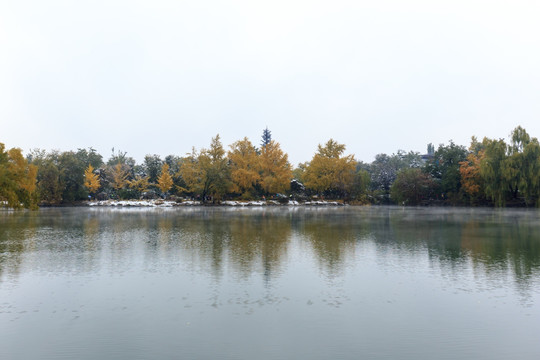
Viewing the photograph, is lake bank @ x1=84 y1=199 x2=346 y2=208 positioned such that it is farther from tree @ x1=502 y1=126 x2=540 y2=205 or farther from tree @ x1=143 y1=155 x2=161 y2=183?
tree @ x1=502 y1=126 x2=540 y2=205

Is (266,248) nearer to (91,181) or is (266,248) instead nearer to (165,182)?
(165,182)

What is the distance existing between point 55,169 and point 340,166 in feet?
166

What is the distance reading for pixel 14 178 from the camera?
131 ft

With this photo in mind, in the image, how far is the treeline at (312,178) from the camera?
62.2 meters

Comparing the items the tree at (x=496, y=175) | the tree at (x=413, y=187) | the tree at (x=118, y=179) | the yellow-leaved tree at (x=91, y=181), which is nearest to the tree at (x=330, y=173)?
the tree at (x=413, y=187)

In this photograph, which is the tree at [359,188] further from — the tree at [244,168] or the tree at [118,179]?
the tree at [118,179]

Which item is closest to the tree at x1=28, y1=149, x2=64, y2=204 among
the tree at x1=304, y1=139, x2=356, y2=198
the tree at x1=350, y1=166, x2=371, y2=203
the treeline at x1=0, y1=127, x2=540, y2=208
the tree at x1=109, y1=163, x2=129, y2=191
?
the treeline at x1=0, y1=127, x2=540, y2=208

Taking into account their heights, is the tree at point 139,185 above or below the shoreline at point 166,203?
above

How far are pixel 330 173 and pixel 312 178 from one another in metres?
3.66

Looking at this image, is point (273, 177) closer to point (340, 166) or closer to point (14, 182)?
point (340, 166)

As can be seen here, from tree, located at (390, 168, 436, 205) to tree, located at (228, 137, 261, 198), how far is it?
26.5 m

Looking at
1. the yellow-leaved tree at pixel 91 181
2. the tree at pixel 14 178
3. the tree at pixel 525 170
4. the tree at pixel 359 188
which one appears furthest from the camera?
the tree at pixel 359 188

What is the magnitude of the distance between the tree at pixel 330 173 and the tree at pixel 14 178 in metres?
50.9

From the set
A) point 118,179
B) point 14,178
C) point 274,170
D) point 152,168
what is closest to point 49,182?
point 118,179
